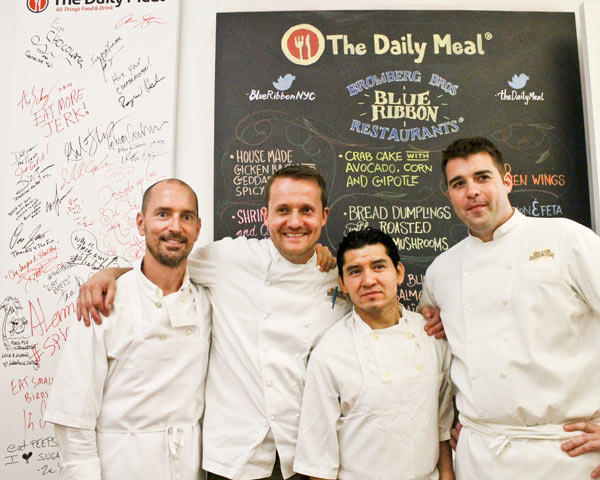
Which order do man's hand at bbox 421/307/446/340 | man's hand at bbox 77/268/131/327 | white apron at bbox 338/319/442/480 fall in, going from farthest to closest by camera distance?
man's hand at bbox 421/307/446/340 < man's hand at bbox 77/268/131/327 < white apron at bbox 338/319/442/480

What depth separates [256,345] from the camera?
1706 millimetres

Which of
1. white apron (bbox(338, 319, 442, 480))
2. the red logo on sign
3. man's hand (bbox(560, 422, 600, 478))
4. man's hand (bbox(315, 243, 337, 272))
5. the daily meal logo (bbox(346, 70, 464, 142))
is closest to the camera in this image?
man's hand (bbox(560, 422, 600, 478))

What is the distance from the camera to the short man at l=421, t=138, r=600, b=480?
4.69 feet

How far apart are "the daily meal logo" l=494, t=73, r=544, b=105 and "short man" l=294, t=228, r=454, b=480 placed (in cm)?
125

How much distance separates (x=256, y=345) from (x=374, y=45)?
171 cm

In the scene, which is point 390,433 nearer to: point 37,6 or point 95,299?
point 95,299

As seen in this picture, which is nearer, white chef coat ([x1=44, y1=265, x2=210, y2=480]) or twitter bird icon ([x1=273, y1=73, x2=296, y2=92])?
white chef coat ([x1=44, y1=265, x2=210, y2=480])

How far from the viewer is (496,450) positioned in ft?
4.83

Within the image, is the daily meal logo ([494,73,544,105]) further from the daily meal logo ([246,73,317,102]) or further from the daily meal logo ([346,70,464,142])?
the daily meal logo ([246,73,317,102])

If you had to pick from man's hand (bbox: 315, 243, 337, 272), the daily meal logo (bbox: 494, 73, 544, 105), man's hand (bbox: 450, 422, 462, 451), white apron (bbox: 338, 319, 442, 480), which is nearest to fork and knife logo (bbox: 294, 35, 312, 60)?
the daily meal logo (bbox: 494, 73, 544, 105)

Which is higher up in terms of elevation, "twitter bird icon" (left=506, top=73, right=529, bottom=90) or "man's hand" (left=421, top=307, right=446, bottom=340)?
"twitter bird icon" (left=506, top=73, right=529, bottom=90)

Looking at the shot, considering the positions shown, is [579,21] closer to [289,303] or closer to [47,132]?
[289,303]

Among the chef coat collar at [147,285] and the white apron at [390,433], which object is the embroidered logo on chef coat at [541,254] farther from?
the chef coat collar at [147,285]
